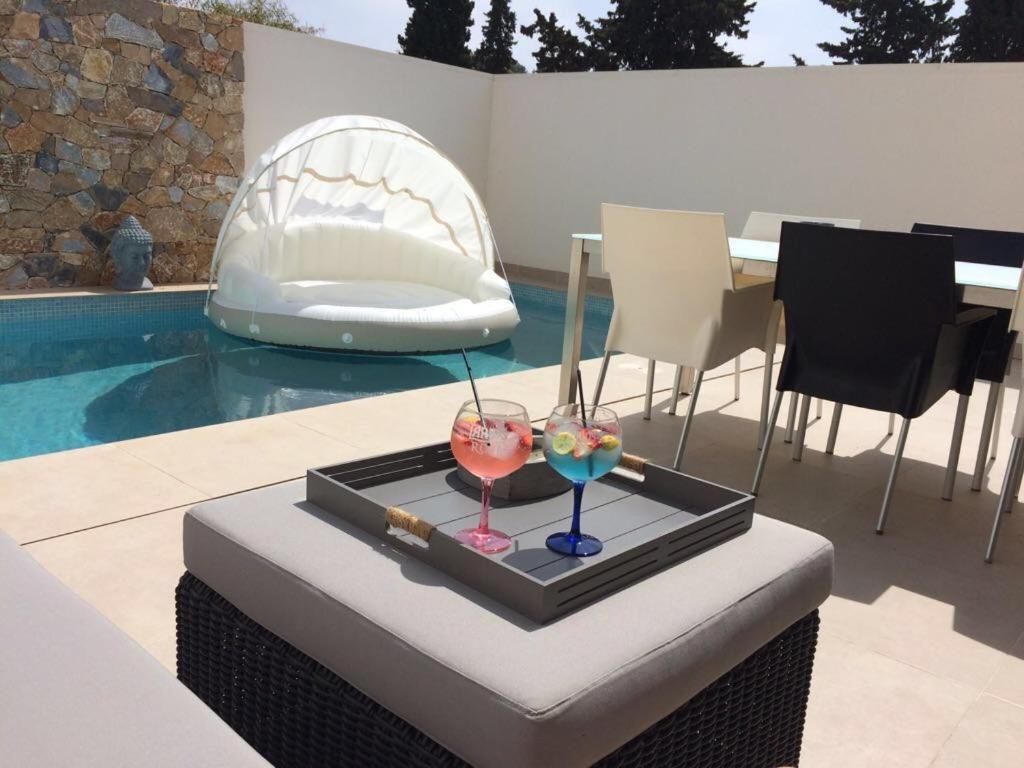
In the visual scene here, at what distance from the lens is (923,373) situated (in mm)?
2658

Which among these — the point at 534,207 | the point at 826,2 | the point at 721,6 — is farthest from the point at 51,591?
the point at 826,2

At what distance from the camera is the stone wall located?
21.0 ft

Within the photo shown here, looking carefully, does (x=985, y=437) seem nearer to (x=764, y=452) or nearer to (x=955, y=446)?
(x=955, y=446)

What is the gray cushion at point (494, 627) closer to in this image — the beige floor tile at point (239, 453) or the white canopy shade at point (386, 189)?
the beige floor tile at point (239, 453)

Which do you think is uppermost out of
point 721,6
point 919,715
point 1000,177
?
point 721,6

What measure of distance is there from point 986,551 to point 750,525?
1.59 metres

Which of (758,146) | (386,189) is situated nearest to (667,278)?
(386,189)

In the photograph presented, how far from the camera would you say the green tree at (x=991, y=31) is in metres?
14.6

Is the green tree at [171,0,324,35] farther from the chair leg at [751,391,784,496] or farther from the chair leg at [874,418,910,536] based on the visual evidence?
the chair leg at [874,418,910,536]

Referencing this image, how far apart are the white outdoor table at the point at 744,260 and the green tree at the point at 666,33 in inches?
548

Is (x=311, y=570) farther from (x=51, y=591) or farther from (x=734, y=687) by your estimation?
(x=734, y=687)

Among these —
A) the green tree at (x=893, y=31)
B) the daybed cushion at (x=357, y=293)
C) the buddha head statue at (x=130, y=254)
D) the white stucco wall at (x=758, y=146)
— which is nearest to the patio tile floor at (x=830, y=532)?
the daybed cushion at (x=357, y=293)

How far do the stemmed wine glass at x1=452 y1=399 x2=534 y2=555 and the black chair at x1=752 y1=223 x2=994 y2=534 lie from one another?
1.73 metres

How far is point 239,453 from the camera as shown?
10.0 ft
